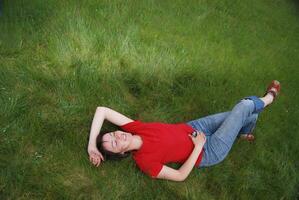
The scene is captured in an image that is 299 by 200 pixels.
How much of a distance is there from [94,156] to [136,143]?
1.37ft

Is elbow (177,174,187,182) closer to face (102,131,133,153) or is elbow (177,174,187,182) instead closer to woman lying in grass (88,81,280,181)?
woman lying in grass (88,81,280,181)

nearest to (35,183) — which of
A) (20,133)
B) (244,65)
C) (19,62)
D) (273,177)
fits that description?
(20,133)

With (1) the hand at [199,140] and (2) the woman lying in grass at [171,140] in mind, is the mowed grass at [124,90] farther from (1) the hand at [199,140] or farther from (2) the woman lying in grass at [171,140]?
(1) the hand at [199,140]

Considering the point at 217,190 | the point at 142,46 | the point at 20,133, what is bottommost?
the point at 217,190

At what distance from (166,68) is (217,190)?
1751 millimetres

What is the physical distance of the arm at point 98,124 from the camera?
359 centimetres

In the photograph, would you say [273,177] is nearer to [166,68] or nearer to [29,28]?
[166,68]

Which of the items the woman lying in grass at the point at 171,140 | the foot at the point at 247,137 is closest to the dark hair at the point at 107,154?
the woman lying in grass at the point at 171,140

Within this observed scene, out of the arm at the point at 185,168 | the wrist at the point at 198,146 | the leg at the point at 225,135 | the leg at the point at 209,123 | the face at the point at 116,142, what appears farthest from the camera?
the leg at the point at 209,123

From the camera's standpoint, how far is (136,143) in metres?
3.66

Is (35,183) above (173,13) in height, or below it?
below

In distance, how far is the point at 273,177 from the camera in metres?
4.43

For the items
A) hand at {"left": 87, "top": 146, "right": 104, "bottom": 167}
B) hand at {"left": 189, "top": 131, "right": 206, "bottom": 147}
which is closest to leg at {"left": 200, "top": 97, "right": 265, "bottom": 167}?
hand at {"left": 189, "top": 131, "right": 206, "bottom": 147}

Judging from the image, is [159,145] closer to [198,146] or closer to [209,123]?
[198,146]
